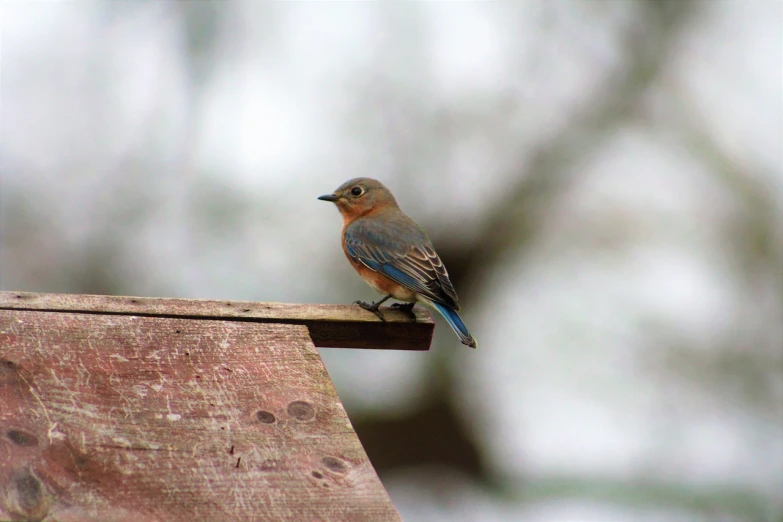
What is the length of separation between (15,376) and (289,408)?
95 centimetres

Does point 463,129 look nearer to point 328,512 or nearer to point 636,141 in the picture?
point 636,141

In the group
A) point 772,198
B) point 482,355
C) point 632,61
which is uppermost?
point 632,61

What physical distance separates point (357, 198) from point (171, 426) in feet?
14.0

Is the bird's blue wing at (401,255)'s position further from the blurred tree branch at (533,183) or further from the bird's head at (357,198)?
the blurred tree branch at (533,183)

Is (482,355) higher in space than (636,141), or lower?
A: lower

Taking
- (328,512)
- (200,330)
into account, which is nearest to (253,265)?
(200,330)

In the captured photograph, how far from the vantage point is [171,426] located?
3281mm

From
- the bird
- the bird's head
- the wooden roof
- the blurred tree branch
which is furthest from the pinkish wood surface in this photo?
the blurred tree branch

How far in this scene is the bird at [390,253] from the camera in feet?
19.6

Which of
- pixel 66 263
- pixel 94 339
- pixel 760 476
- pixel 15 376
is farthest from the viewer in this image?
pixel 760 476

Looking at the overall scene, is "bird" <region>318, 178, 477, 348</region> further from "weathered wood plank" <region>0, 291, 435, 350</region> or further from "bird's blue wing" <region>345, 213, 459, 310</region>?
"weathered wood plank" <region>0, 291, 435, 350</region>

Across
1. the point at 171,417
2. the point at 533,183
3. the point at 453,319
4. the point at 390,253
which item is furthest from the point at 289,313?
the point at 533,183

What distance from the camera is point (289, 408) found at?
11.4 feet

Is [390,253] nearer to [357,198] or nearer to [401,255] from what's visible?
[401,255]
